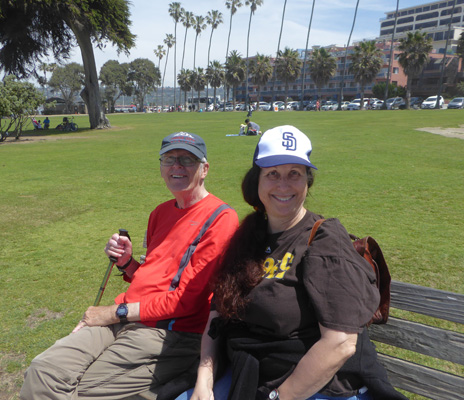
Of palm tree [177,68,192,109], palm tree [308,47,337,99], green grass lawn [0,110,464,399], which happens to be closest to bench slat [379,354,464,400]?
green grass lawn [0,110,464,399]

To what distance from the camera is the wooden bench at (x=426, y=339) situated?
2.03 meters

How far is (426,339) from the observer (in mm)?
2139

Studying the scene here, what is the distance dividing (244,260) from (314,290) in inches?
18.4

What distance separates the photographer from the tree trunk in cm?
3114

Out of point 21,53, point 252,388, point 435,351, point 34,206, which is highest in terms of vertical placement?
point 21,53

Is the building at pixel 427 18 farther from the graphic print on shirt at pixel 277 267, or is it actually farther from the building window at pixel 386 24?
the graphic print on shirt at pixel 277 267

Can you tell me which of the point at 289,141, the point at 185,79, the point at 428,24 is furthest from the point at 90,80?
the point at 428,24

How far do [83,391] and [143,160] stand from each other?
13690 millimetres

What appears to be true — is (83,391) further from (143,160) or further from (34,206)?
(143,160)

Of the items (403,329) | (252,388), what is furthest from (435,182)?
(252,388)

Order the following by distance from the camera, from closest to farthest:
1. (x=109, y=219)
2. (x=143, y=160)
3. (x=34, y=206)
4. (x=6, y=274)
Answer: (x=6, y=274) < (x=109, y=219) < (x=34, y=206) < (x=143, y=160)

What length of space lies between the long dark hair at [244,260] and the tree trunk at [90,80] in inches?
1235

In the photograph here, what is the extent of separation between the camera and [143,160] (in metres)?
15.6

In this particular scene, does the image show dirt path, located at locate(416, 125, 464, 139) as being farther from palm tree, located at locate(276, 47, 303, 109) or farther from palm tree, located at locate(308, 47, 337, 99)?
palm tree, located at locate(276, 47, 303, 109)
